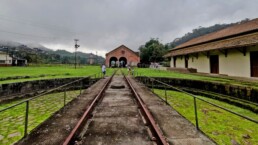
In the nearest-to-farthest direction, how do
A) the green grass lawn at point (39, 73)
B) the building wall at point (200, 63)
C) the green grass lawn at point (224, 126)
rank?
1. the green grass lawn at point (224, 126)
2. the green grass lawn at point (39, 73)
3. the building wall at point (200, 63)

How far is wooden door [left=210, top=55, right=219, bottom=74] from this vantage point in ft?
58.6

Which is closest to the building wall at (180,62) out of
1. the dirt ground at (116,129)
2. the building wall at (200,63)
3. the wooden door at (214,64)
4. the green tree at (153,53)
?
the building wall at (200,63)

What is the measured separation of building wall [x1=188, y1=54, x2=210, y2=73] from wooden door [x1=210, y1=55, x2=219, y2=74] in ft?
1.77

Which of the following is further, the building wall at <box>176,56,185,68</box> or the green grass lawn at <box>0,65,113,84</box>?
the building wall at <box>176,56,185,68</box>

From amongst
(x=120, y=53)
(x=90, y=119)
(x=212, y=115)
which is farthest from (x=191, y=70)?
(x=120, y=53)

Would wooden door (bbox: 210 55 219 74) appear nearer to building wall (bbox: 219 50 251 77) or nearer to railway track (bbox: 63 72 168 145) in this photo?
building wall (bbox: 219 50 251 77)

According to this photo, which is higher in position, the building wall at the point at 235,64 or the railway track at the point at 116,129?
the building wall at the point at 235,64

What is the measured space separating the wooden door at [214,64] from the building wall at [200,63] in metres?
0.54

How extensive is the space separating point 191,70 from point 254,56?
997 cm

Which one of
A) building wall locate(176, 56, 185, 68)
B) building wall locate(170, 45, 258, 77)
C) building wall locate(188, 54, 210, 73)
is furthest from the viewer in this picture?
building wall locate(176, 56, 185, 68)

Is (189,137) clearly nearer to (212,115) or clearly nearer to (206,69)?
(212,115)

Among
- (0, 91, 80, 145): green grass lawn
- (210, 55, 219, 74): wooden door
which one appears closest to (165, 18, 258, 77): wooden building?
(210, 55, 219, 74): wooden door

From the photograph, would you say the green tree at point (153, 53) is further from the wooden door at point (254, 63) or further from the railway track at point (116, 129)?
the railway track at point (116, 129)

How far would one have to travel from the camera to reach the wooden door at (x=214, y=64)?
17.9m
